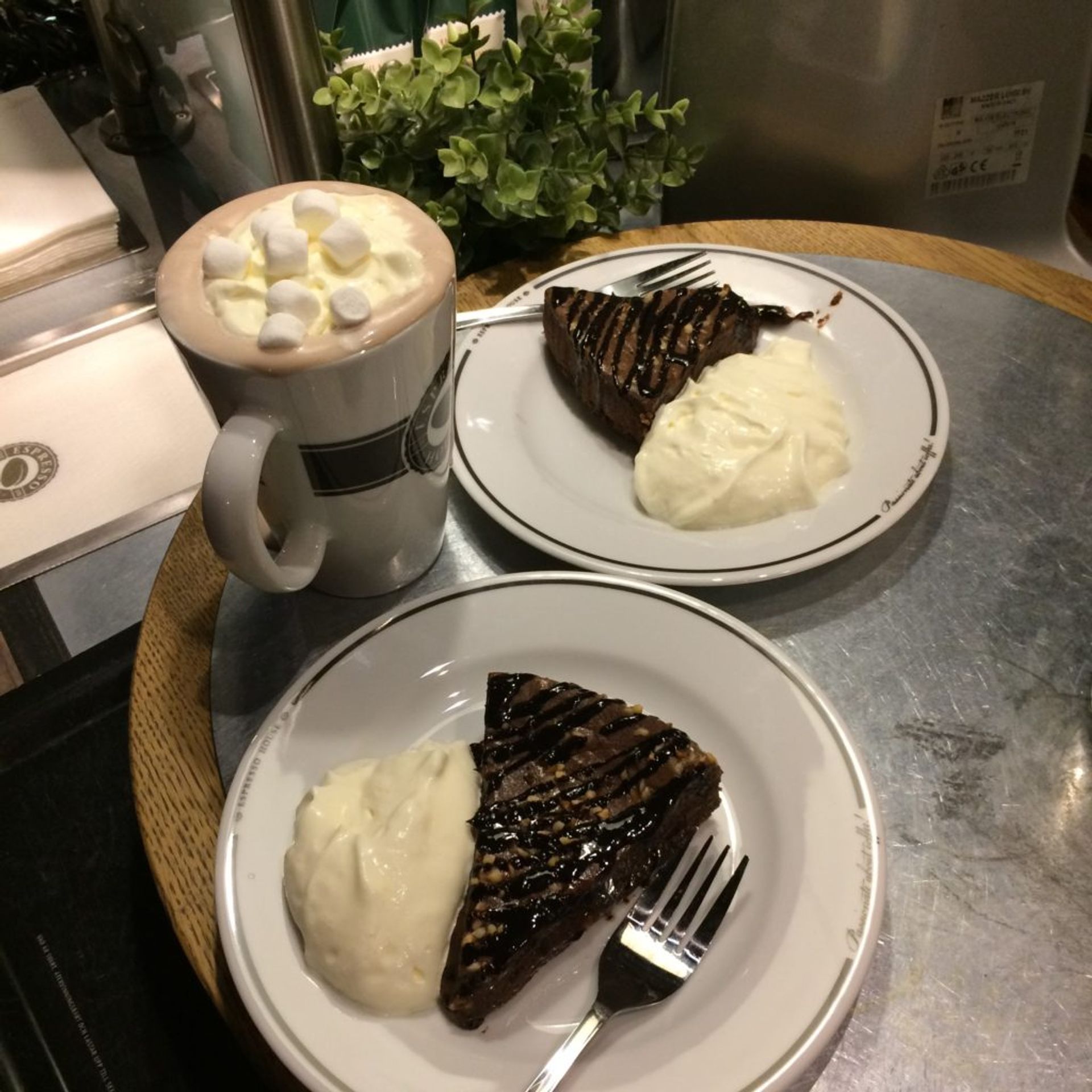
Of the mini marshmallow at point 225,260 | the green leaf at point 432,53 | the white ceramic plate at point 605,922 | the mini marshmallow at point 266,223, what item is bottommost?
the white ceramic plate at point 605,922

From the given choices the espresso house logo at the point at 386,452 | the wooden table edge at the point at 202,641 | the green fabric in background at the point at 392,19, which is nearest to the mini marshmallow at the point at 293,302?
the espresso house logo at the point at 386,452

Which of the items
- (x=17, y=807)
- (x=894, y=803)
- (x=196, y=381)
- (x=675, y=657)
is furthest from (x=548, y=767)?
(x=17, y=807)

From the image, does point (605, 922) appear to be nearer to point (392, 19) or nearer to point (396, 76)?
point (396, 76)

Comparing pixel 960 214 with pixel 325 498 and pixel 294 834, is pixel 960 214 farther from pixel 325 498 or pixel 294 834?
pixel 294 834

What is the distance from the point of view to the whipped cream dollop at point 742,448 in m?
1.00

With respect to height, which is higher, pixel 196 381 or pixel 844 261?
pixel 196 381

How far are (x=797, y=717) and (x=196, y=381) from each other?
1.85 feet

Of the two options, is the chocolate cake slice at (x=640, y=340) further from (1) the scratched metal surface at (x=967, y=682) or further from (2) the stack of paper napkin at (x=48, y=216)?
(2) the stack of paper napkin at (x=48, y=216)

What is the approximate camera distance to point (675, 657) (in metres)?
0.86

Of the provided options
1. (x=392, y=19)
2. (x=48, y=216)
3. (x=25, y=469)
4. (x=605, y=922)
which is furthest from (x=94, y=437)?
(x=605, y=922)

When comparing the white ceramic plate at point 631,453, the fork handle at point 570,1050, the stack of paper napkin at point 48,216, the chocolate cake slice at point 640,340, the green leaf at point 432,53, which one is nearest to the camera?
the fork handle at point 570,1050

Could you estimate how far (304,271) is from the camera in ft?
2.51

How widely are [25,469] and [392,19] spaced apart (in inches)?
42.7

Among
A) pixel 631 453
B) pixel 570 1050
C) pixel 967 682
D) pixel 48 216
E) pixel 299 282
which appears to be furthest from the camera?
pixel 48 216
